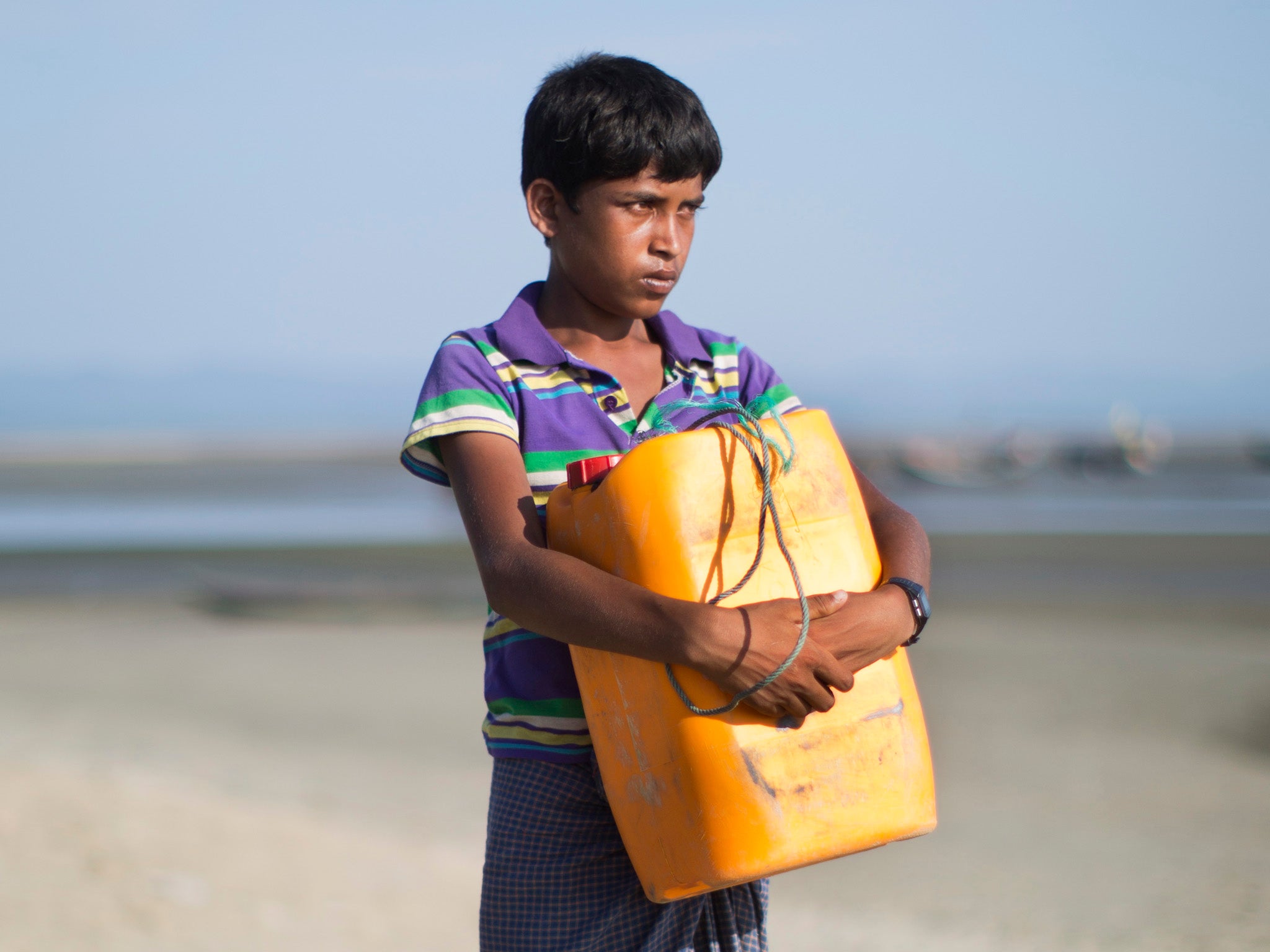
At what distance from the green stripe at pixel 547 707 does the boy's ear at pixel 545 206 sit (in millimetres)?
672

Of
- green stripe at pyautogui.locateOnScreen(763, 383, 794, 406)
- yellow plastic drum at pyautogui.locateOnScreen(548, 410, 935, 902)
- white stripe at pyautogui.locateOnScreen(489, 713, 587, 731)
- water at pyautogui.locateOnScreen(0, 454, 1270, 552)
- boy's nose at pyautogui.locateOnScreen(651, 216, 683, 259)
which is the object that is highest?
boy's nose at pyautogui.locateOnScreen(651, 216, 683, 259)

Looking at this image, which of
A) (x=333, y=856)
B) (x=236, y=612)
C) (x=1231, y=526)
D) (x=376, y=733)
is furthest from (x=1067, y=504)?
(x=333, y=856)

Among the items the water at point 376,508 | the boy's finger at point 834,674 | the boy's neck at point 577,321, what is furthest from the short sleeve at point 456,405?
the water at point 376,508

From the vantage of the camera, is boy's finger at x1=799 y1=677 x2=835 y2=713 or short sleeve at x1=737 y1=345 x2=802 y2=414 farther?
short sleeve at x1=737 y1=345 x2=802 y2=414

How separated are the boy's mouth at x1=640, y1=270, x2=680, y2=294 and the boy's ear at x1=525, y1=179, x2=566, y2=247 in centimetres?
16

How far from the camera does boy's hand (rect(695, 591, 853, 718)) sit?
4.31ft

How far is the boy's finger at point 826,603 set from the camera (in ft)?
4.55

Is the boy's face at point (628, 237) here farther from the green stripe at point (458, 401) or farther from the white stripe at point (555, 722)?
the white stripe at point (555, 722)

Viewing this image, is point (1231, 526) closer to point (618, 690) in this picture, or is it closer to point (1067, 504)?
point (1067, 504)

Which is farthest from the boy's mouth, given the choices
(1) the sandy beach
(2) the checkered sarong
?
(1) the sandy beach

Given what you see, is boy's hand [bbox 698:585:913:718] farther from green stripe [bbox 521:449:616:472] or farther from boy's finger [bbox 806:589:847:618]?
green stripe [bbox 521:449:616:472]

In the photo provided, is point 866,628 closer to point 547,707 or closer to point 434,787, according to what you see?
point 547,707

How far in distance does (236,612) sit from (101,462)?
35128mm

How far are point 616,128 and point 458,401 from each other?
1.44 ft
